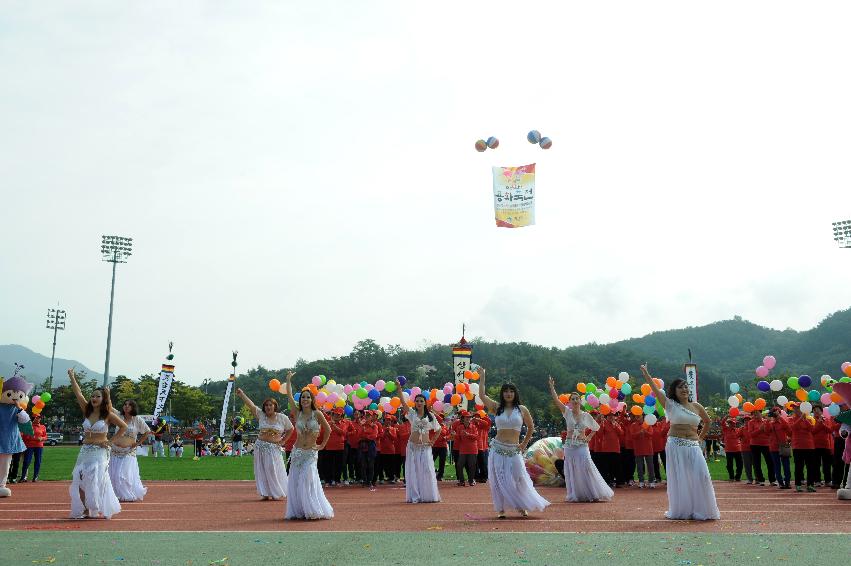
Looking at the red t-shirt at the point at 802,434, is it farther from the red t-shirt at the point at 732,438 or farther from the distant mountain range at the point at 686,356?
the distant mountain range at the point at 686,356

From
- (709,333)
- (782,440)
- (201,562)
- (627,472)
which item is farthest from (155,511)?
(709,333)

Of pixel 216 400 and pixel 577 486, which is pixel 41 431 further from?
pixel 216 400

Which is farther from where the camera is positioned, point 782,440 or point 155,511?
point 782,440

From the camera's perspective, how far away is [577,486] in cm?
1434

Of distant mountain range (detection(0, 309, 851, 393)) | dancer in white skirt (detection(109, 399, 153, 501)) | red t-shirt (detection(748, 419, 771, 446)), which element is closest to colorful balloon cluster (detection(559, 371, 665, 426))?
red t-shirt (detection(748, 419, 771, 446))

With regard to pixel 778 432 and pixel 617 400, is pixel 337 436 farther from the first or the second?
pixel 778 432

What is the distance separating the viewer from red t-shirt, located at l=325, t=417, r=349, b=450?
19641 millimetres

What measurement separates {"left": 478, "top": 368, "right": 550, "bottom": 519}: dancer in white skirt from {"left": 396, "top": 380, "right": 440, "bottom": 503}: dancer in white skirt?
2.84 metres

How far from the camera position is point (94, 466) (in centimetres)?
1139

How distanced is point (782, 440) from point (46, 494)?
15.2 metres

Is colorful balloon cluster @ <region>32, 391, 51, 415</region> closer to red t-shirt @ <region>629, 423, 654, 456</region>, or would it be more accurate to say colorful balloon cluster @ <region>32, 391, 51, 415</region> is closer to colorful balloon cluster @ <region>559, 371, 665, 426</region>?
colorful balloon cluster @ <region>559, 371, 665, 426</region>

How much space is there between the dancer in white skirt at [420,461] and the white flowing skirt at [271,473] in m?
2.44

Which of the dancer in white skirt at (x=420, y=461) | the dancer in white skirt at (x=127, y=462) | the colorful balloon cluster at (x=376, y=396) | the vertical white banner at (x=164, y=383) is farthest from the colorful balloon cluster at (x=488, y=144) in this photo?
the vertical white banner at (x=164, y=383)

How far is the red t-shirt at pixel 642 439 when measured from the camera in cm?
1791
